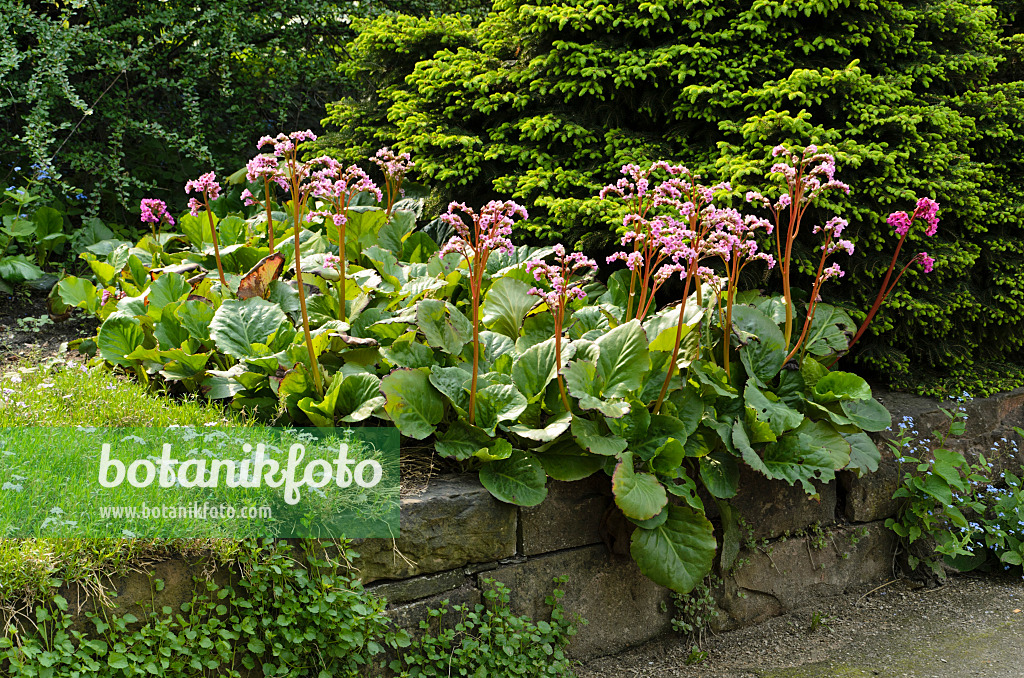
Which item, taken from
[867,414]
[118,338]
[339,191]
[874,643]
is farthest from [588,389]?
[118,338]

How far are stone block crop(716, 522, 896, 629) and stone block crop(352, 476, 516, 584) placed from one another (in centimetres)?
98

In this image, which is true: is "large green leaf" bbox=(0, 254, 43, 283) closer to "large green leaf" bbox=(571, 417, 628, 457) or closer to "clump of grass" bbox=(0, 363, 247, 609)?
"clump of grass" bbox=(0, 363, 247, 609)

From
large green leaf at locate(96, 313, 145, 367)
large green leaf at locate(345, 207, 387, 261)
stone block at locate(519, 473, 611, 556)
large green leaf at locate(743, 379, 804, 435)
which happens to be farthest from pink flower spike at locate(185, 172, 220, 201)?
A: large green leaf at locate(743, 379, 804, 435)

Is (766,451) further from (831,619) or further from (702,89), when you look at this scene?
(702,89)

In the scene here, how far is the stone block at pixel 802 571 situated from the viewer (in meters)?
2.89

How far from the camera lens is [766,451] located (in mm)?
2736

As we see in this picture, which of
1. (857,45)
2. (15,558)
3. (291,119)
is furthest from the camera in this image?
(291,119)

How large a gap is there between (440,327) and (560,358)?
0.47m

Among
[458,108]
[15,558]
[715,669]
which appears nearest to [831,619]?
[715,669]

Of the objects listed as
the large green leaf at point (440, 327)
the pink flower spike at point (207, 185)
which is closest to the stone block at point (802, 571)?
the large green leaf at point (440, 327)

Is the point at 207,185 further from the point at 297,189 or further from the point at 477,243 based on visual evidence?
the point at 477,243

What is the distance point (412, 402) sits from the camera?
2514mm

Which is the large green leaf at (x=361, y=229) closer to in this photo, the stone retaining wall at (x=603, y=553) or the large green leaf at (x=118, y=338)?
the large green leaf at (x=118, y=338)

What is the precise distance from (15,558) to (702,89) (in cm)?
307
